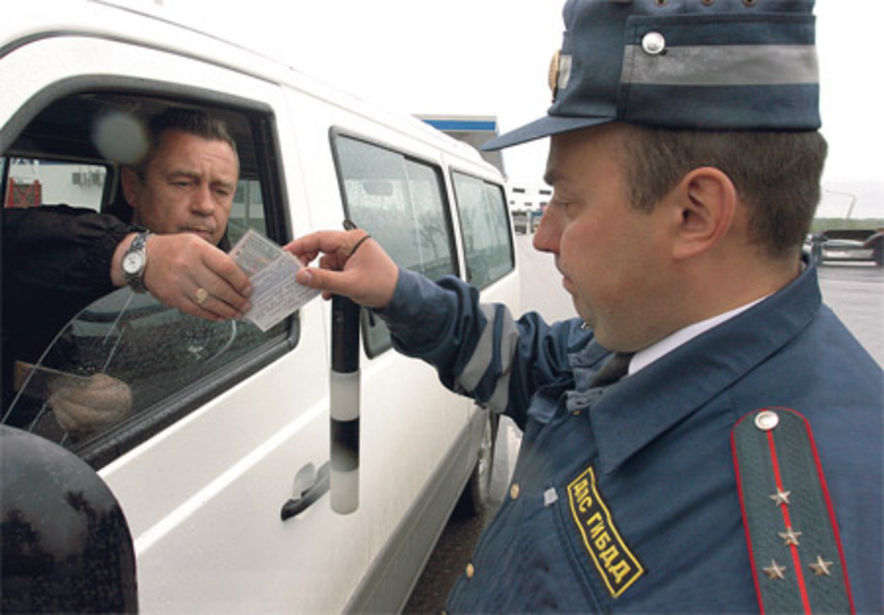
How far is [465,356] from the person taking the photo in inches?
57.7

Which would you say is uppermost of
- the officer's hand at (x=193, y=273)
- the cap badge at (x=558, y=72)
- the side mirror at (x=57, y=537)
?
the cap badge at (x=558, y=72)

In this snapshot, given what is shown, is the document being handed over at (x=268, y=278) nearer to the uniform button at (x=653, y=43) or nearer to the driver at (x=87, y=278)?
the driver at (x=87, y=278)

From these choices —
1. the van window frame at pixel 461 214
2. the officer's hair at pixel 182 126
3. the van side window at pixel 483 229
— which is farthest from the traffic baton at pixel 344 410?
the van side window at pixel 483 229

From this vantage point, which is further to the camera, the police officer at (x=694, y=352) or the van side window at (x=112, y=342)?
the van side window at (x=112, y=342)

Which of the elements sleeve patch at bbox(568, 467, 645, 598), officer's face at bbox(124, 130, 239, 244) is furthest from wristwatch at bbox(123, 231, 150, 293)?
sleeve patch at bbox(568, 467, 645, 598)

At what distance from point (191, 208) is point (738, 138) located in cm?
132

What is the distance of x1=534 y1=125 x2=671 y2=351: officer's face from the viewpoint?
98cm

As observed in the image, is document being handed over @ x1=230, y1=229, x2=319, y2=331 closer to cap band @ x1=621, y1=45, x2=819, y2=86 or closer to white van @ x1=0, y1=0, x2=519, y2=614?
white van @ x1=0, y1=0, x2=519, y2=614

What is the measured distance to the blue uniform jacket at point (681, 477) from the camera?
733 millimetres

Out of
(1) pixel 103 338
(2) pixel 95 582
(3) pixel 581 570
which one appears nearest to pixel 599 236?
(3) pixel 581 570

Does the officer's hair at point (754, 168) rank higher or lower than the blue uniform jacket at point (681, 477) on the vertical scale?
higher

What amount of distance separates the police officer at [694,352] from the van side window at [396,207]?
3.10 ft

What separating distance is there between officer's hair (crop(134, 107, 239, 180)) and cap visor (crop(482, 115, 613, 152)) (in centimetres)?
75

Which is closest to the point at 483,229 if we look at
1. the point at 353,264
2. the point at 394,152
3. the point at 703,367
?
the point at 394,152
